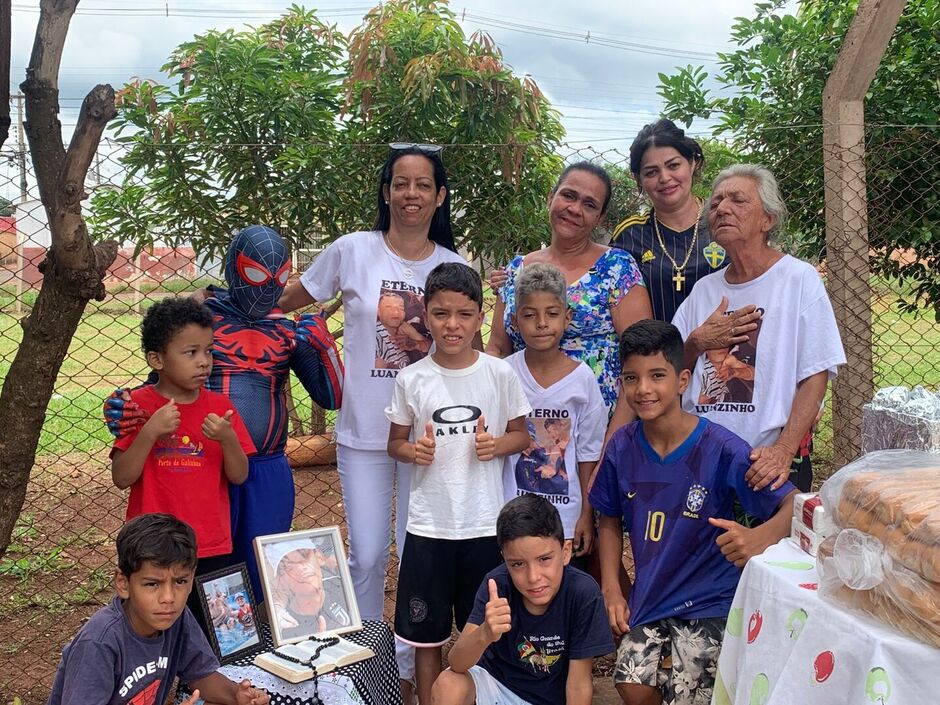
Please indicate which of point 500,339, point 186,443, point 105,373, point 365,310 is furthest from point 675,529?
point 105,373

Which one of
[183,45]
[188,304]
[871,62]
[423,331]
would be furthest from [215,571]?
[871,62]

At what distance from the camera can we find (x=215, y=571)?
3006 millimetres

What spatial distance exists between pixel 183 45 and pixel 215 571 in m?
2.70

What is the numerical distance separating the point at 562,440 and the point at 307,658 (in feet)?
3.71

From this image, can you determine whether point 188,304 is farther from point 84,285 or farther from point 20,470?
point 20,470

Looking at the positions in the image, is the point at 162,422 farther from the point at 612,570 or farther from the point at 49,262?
the point at 612,570

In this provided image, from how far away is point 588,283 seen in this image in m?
3.42

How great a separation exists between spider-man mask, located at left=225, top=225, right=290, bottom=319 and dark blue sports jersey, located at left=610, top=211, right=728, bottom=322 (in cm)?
136

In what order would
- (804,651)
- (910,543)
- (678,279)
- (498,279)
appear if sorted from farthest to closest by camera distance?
(498,279) < (678,279) < (804,651) < (910,543)

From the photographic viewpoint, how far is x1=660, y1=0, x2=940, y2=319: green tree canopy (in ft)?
16.6

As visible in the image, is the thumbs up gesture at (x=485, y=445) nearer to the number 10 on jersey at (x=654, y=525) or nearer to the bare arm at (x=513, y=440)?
the bare arm at (x=513, y=440)

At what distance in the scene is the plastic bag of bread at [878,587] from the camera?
1850 mm

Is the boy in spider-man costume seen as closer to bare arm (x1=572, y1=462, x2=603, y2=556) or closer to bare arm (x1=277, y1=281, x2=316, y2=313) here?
bare arm (x1=277, y1=281, x2=316, y2=313)

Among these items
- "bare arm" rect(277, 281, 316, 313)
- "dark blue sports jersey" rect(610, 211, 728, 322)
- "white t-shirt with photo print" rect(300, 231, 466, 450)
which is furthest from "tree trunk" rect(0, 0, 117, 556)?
"dark blue sports jersey" rect(610, 211, 728, 322)
